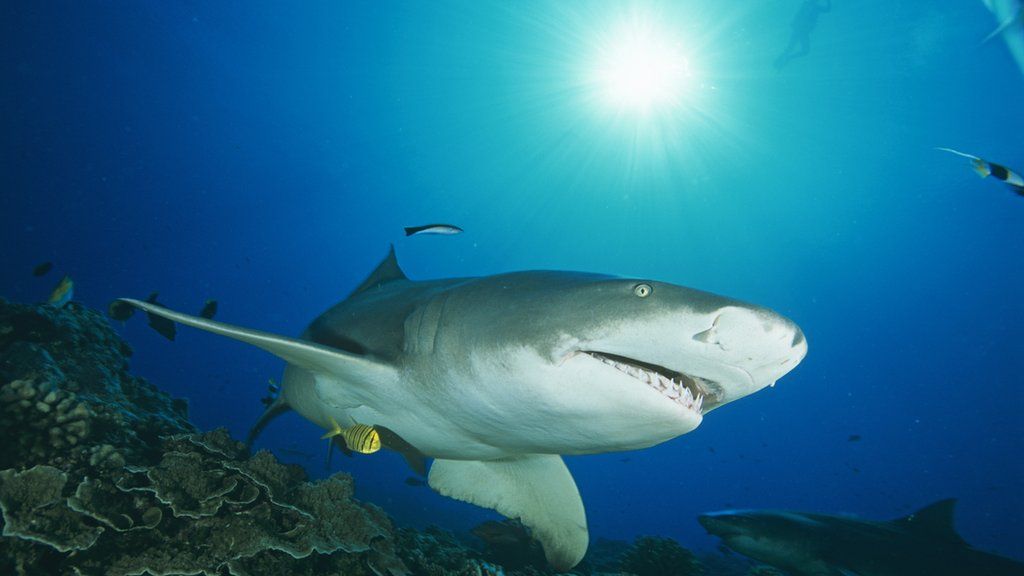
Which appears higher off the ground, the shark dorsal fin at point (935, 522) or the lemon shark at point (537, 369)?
the shark dorsal fin at point (935, 522)

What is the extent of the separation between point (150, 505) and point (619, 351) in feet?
9.84

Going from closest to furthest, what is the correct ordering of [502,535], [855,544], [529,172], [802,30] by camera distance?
1. [855,544]
2. [502,535]
3. [802,30]
4. [529,172]

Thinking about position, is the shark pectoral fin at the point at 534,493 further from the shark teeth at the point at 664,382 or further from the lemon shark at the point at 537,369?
the shark teeth at the point at 664,382

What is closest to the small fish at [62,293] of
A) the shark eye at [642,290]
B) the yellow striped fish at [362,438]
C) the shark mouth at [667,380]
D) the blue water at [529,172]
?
the yellow striped fish at [362,438]

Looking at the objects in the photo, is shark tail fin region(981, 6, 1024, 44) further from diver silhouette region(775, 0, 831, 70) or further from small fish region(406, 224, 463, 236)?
small fish region(406, 224, 463, 236)

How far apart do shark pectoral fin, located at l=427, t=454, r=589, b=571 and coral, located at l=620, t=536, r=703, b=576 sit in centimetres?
428

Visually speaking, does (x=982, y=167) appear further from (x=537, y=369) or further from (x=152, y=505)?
(x=152, y=505)

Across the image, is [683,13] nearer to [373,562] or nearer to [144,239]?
[373,562]

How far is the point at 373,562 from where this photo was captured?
132 inches

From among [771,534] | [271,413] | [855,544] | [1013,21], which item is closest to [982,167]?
[855,544]

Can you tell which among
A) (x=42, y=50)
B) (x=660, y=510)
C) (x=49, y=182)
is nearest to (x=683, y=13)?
(x=42, y=50)

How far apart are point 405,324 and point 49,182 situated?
6002cm

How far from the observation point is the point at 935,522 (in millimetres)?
6188

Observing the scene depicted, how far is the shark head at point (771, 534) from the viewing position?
6.12 metres
